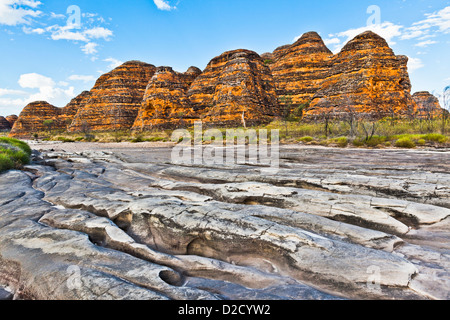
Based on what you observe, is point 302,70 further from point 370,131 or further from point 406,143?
point 406,143

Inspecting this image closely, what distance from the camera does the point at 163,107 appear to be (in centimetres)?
5106

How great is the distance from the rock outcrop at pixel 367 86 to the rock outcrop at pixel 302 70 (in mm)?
12839

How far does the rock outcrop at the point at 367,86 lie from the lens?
32.9 m

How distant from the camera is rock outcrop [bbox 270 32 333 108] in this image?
1987 inches

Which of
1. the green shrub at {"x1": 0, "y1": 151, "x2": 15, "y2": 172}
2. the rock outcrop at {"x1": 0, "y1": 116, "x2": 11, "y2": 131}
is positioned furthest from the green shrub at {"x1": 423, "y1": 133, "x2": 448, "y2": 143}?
the rock outcrop at {"x1": 0, "y1": 116, "x2": 11, "y2": 131}

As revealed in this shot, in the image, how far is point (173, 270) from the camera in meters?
2.65

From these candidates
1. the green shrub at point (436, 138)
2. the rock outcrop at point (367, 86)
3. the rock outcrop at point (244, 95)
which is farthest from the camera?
the rock outcrop at point (244, 95)

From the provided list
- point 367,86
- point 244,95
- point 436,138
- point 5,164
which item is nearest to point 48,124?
point 244,95

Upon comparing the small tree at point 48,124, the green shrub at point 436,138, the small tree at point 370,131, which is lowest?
the green shrub at point 436,138

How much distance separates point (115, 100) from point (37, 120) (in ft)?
145

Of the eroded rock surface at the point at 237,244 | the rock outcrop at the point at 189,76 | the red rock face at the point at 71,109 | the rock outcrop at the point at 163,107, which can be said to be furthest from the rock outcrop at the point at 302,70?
the red rock face at the point at 71,109

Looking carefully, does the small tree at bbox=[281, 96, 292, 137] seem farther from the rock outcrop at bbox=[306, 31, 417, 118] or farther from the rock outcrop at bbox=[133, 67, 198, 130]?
the rock outcrop at bbox=[133, 67, 198, 130]

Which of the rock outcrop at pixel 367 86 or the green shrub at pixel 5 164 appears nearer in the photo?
the green shrub at pixel 5 164

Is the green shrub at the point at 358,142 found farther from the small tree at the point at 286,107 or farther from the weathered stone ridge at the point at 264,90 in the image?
the small tree at the point at 286,107
